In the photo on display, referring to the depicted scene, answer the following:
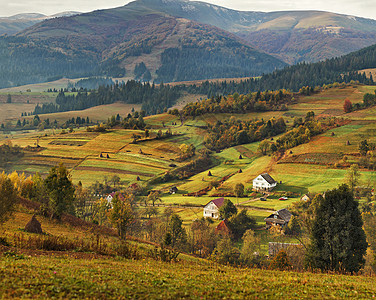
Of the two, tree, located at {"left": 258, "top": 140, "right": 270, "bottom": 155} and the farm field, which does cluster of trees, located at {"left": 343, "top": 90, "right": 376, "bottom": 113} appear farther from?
tree, located at {"left": 258, "top": 140, "right": 270, "bottom": 155}

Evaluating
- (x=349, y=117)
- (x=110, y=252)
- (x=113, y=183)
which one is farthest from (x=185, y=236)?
(x=349, y=117)

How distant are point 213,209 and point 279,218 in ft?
66.6

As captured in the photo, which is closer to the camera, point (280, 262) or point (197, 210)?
point (280, 262)

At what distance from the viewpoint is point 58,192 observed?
178ft

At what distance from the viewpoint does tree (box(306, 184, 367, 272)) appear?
39.8m

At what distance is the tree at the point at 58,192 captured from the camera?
52.9m

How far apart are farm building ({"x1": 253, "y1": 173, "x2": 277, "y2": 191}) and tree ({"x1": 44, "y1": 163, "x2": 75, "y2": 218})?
231 ft

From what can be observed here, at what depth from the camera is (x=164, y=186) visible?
420 ft

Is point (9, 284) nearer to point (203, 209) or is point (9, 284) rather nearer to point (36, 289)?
point (36, 289)

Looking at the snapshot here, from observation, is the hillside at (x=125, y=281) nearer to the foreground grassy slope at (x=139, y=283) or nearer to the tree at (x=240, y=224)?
the foreground grassy slope at (x=139, y=283)

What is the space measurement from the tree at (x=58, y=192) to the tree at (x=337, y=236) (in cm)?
3706

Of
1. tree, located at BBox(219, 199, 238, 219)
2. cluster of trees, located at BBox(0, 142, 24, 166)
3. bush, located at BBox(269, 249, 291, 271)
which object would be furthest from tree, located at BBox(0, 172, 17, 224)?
cluster of trees, located at BBox(0, 142, 24, 166)

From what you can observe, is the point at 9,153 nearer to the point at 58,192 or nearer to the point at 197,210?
the point at 197,210

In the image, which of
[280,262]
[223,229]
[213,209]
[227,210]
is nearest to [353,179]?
[227,210]
